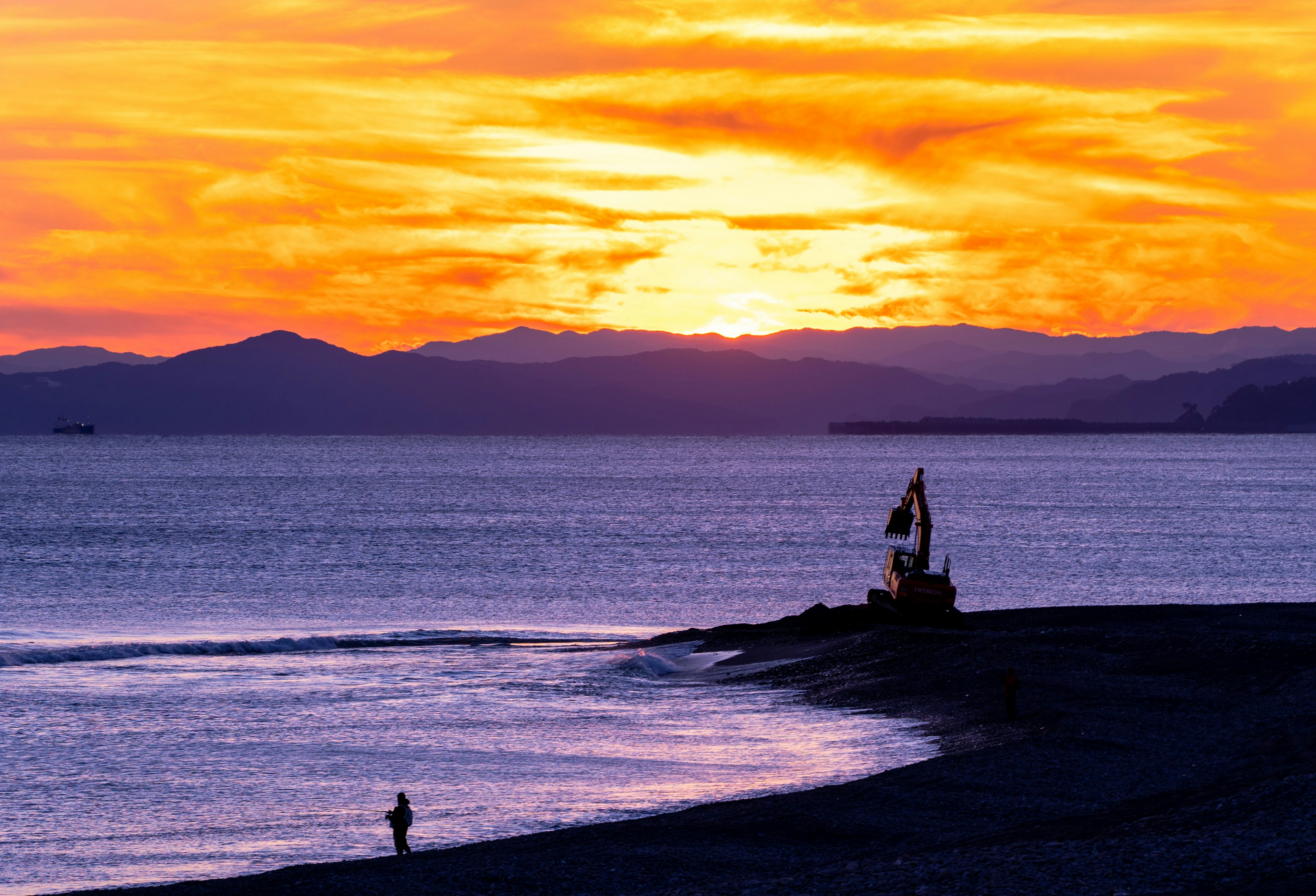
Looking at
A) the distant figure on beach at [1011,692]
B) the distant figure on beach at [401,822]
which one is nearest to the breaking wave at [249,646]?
the distant figure on beach at [1011,692]

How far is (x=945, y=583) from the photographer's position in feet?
139

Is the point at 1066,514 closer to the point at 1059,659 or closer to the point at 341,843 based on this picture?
the point at 1059,659

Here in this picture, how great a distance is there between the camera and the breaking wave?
136 ft

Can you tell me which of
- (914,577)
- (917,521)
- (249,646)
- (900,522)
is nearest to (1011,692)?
(914,577)

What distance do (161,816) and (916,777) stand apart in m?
13.7

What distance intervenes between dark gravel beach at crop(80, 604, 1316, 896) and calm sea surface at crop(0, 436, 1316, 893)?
2.04 m

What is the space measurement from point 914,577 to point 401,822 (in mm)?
26408

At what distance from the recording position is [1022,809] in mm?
20062

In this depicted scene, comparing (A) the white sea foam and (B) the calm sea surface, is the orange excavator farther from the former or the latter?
(A) the white sea foam

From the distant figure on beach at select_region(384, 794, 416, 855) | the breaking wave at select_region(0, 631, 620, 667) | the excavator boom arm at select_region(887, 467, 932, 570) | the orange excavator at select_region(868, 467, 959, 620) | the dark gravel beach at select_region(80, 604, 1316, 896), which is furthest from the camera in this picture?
the excavator boom arm at select_region(887, 467, 932, 570)

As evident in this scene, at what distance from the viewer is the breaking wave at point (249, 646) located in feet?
Answer: 136

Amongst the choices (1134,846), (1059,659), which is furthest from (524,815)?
(1059,659)

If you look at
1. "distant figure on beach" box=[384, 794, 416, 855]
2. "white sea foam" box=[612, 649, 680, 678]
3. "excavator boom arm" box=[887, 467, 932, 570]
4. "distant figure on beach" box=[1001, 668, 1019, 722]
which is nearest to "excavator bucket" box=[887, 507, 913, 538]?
"excavator boom arm" box=[887, 467, 932, 570]

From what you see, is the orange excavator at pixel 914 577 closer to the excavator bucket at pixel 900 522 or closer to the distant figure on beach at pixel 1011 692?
the excavator bucket at pixel 900 522
